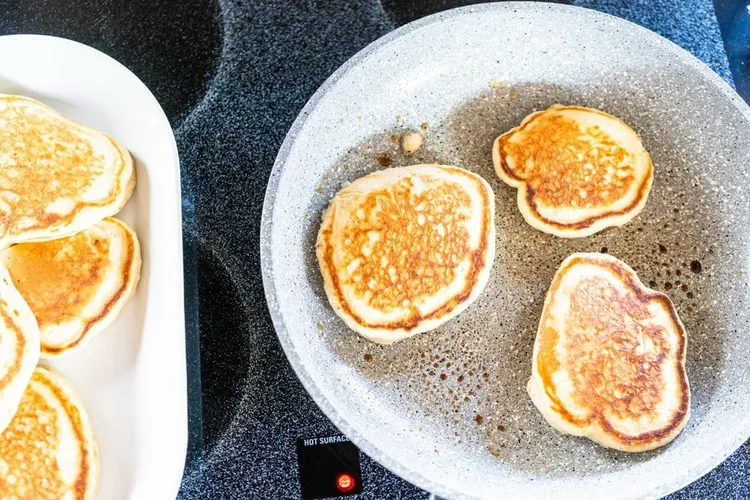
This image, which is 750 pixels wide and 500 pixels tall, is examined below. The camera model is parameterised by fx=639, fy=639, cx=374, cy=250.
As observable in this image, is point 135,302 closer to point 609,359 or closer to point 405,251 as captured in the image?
point 405,251

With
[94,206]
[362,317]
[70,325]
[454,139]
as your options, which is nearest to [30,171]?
[94,206]

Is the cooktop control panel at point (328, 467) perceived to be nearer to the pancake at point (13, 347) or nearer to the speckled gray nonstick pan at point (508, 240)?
the speckled gray nonstick pan at point (508, 240)

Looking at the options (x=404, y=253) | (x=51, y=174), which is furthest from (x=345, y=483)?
(x=51, y=174)

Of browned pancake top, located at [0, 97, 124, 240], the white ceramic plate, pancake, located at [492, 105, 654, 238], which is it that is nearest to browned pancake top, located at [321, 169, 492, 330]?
pancake, located at [492, 105, 654, 238]

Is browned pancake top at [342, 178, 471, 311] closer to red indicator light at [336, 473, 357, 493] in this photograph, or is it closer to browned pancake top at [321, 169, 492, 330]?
browned pancake top at [321, 169, 492, 330]

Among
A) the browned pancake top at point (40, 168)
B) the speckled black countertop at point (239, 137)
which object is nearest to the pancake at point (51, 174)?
the browned pancake top at point (40, 168)

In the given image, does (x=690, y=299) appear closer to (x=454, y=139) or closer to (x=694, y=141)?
(x=694, y=141)
